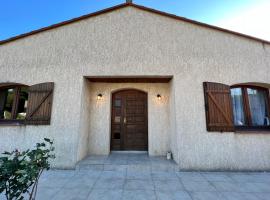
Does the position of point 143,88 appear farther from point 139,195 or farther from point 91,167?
point 139,195

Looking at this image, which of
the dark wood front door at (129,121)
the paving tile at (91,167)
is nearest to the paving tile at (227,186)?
the dark wood front door at (129,121)

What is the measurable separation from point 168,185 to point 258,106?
4.39 m

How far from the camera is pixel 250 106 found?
195 inches

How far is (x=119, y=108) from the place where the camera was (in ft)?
17.8

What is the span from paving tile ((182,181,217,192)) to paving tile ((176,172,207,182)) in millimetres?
166

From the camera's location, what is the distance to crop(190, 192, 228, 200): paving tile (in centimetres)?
264

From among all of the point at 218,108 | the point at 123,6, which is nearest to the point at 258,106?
the point at 218,108

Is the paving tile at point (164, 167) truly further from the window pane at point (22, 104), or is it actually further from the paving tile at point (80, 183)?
the window pane at point (22, 104)

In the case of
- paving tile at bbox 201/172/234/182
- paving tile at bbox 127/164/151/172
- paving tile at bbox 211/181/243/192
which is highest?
paving tile at bbox 127/164/151/172

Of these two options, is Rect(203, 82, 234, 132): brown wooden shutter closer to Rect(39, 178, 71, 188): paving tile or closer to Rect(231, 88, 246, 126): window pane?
Rect(231, 88, 246, 126): window pane

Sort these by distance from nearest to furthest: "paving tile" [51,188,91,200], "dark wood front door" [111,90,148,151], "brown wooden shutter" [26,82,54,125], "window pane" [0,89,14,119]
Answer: "paving tile" [51,188,91,200] < "brown wooden shutter" [26,82,54,125] < "window pane" [0,89,14,119] < "dark wood front door" [111,90,148,151]

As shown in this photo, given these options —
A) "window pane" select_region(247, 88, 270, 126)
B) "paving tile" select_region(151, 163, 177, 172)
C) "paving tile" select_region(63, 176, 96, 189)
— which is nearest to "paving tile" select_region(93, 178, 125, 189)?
"paving tile" select_region(63, 176, 96, 189)

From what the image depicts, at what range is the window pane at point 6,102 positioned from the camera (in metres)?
5.13

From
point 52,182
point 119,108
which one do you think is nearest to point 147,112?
point 119,108
